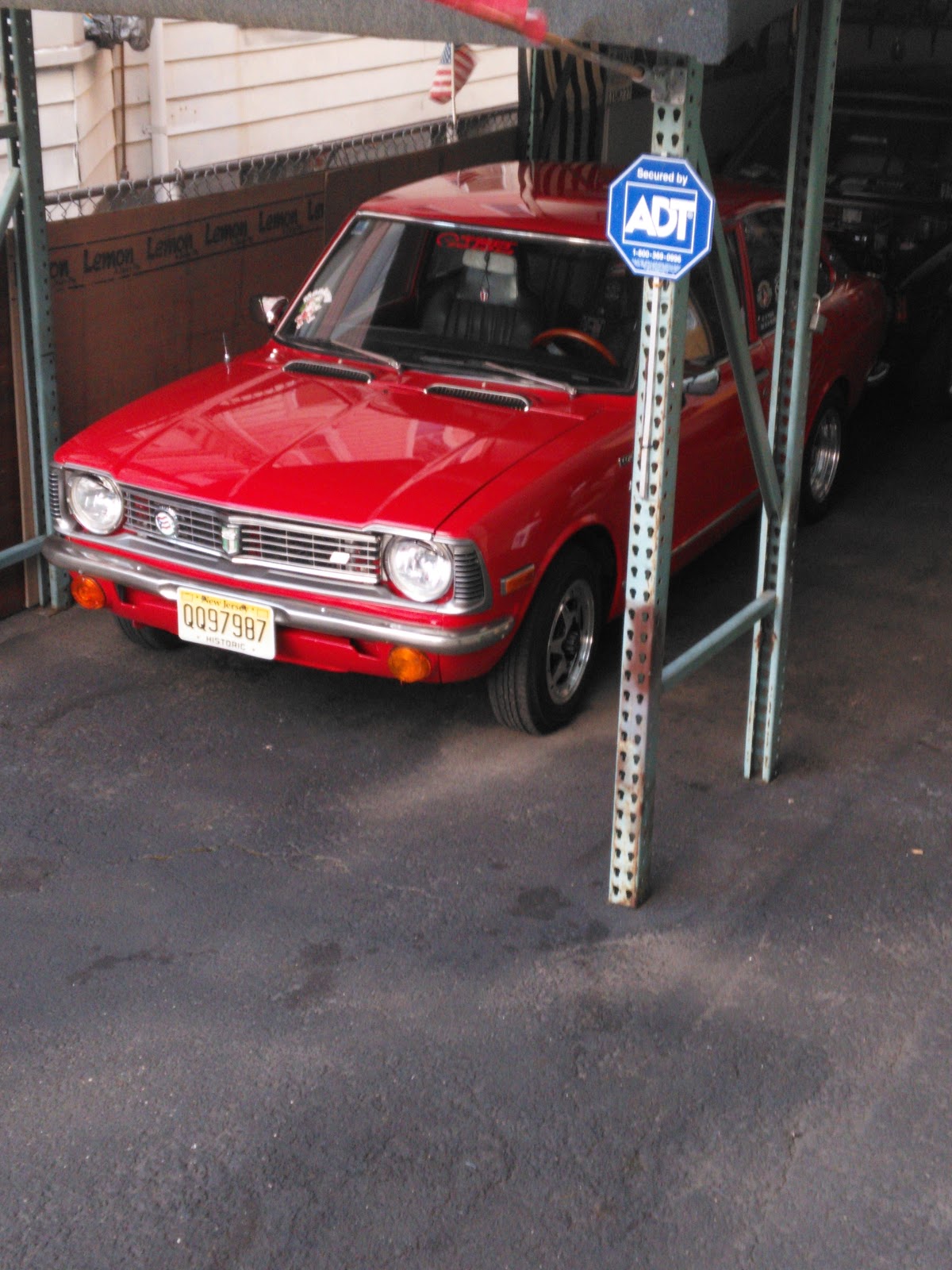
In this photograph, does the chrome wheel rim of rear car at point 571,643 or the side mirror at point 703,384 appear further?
the chrome wheel rim of rear car at point 571,643

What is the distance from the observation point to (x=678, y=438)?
13.9 feet

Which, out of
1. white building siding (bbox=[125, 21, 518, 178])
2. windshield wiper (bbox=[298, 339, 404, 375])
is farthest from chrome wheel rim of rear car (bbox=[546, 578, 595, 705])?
white building siding (bbox=[125, 21, 518, 178])

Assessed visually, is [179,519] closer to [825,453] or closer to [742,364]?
[742,364]

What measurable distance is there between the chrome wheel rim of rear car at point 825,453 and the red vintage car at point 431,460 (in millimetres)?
1141

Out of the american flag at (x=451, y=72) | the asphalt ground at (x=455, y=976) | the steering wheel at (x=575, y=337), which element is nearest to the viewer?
the asphalt ground at (x=455, y=976)

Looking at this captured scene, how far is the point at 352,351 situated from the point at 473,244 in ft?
2.22

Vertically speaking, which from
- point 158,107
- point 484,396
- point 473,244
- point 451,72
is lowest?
point 484,396

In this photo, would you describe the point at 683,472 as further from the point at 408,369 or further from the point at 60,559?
the point at 60,559

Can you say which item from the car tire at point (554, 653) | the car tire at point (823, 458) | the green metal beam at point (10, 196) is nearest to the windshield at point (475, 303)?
the car tire at point (554, 653)

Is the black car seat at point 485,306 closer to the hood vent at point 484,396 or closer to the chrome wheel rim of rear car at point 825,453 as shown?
the hood vent at point 484,396

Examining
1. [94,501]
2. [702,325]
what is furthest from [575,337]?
[94,501]

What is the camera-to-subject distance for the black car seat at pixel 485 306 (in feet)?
20.0

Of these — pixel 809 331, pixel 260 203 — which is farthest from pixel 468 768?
pixel 260 203

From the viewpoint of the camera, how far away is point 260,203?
801 centimetres
